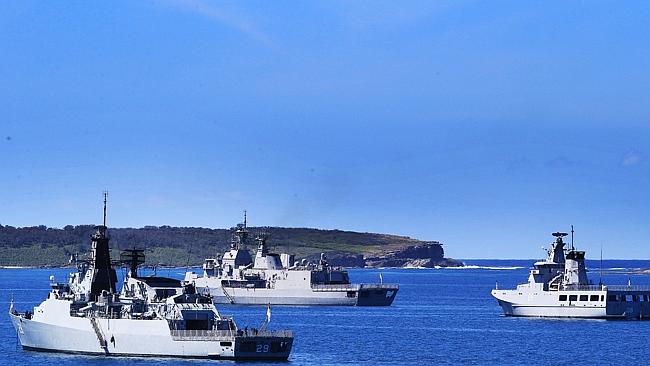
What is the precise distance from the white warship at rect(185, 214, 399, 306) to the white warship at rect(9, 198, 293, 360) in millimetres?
57622

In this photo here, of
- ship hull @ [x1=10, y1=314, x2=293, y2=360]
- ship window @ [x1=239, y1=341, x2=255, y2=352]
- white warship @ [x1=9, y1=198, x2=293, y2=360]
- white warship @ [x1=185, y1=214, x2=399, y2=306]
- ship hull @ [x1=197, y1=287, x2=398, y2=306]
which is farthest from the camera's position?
white warship @ [x1=185, y1=214, x2=399, y2=306]

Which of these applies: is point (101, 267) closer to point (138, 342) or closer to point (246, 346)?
point (138, 342)

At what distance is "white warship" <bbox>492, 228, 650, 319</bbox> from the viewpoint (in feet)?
383

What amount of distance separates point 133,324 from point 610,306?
177 ft

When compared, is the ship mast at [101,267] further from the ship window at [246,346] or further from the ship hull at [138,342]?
the ship window at [246,346]

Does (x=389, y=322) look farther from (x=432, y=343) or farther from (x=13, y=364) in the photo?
(x=13, y=364)

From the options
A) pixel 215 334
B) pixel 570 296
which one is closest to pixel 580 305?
pixel 570 296

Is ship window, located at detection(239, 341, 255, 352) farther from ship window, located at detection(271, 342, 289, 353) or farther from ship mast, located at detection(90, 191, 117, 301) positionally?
ship mast, located at detection(90, 191, 117, 301)

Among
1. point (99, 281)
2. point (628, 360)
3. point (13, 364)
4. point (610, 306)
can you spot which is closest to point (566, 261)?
point (610, 306)

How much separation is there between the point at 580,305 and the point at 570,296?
130 cm

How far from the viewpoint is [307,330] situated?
4139 inches

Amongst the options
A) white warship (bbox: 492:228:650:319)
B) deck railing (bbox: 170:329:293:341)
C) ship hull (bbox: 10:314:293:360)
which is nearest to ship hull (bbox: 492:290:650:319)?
white warship (bbox: 492:228:650:319)

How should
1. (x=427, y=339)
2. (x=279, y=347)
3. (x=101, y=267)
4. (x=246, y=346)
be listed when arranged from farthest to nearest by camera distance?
(x=427, y=339)
(x=101, y=267)
(x=279, y=347)
(x=246, y=346)

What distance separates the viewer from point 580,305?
383ft
